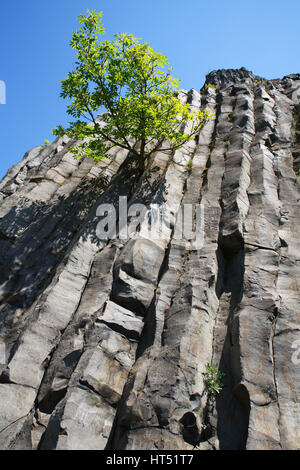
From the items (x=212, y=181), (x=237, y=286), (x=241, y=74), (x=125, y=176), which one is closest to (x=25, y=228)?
(x=125, y=176)

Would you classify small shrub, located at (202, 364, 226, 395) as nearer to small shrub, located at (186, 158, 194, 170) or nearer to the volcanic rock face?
the volcanic rock face

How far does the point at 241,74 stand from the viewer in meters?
40.4

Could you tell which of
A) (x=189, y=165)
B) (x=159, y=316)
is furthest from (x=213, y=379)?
(x=189, y=165)

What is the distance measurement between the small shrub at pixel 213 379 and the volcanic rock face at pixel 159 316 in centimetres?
14

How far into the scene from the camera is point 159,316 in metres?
10.7

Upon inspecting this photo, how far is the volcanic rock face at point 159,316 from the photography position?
845 cm

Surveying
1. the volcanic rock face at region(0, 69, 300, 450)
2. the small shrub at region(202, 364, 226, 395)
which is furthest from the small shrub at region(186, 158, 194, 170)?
the small shrub at region(202, 364, 226, 395)

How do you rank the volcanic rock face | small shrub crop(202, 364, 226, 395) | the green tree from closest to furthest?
the volcanic rock face
small shrub crop(202, 364, 226, 395)
the green tree

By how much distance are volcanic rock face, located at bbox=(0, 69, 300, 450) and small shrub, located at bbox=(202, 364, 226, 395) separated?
0.46 ft

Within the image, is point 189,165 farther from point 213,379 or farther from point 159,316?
point 213,379

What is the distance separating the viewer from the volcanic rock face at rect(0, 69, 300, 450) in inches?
332

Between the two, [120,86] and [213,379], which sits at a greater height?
[120,86]

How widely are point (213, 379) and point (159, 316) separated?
2452 millimetres
